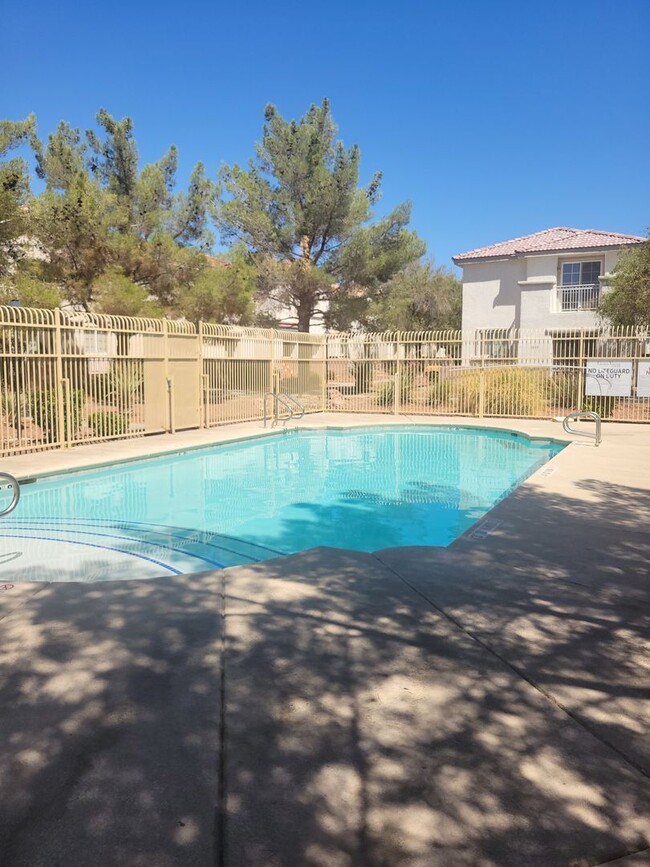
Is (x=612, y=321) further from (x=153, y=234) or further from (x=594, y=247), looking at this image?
(x=153, y=234)

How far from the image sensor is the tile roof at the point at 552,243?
2445 cm

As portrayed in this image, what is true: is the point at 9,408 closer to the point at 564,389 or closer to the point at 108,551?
the point at 108,551

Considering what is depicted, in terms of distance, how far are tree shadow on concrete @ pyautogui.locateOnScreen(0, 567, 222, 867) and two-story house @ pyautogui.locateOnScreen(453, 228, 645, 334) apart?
74.8 ft

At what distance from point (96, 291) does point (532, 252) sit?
54.3 ft

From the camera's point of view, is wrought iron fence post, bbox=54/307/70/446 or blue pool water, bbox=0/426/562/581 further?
wrought iron fence post, bbox=54/307/70/446

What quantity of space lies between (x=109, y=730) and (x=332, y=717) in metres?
0.88

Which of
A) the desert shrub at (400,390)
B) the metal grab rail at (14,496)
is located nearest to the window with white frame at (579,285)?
the desert shrub at (400,390)

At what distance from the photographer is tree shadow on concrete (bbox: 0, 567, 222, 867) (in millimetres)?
2012

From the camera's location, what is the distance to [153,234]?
1875cm

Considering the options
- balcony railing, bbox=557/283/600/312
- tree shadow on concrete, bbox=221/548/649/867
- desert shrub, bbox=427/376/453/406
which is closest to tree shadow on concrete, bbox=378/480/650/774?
tree shadow on concrete, bbox=221/548/649/867

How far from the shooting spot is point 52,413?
1141 centimetres

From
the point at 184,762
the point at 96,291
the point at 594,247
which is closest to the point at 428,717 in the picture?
the point at 184,762

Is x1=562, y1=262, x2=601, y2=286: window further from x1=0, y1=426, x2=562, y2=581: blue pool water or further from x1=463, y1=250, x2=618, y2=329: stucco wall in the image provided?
x1=0, y1=426, x2=562, y2=581: blue pool water

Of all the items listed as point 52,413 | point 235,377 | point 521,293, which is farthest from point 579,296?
point 52,413
